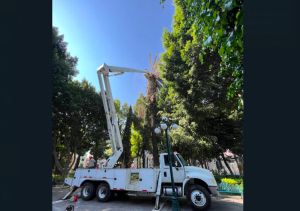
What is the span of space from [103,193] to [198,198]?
4.45 meters

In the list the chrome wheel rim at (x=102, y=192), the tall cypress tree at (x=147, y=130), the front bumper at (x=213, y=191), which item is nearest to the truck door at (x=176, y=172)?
the front bumper at (x=213, y=191)

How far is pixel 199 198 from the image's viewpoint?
6.46 metres

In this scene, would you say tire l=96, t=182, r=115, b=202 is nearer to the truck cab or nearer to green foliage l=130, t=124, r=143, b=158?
the truck cab

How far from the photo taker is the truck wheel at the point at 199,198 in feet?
20.7

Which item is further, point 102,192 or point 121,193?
point 121,193

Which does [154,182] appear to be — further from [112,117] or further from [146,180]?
[112,117]

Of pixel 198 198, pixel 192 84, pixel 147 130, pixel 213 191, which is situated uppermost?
pixel 192 84

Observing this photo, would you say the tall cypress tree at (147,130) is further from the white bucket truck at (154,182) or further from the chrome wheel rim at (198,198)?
the chrome wheel rim at (198,198)

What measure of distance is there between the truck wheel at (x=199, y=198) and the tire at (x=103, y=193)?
372 centimetres

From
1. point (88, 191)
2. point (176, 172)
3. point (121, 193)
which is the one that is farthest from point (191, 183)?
point (88, 191)

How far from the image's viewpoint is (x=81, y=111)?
53.8 feet
